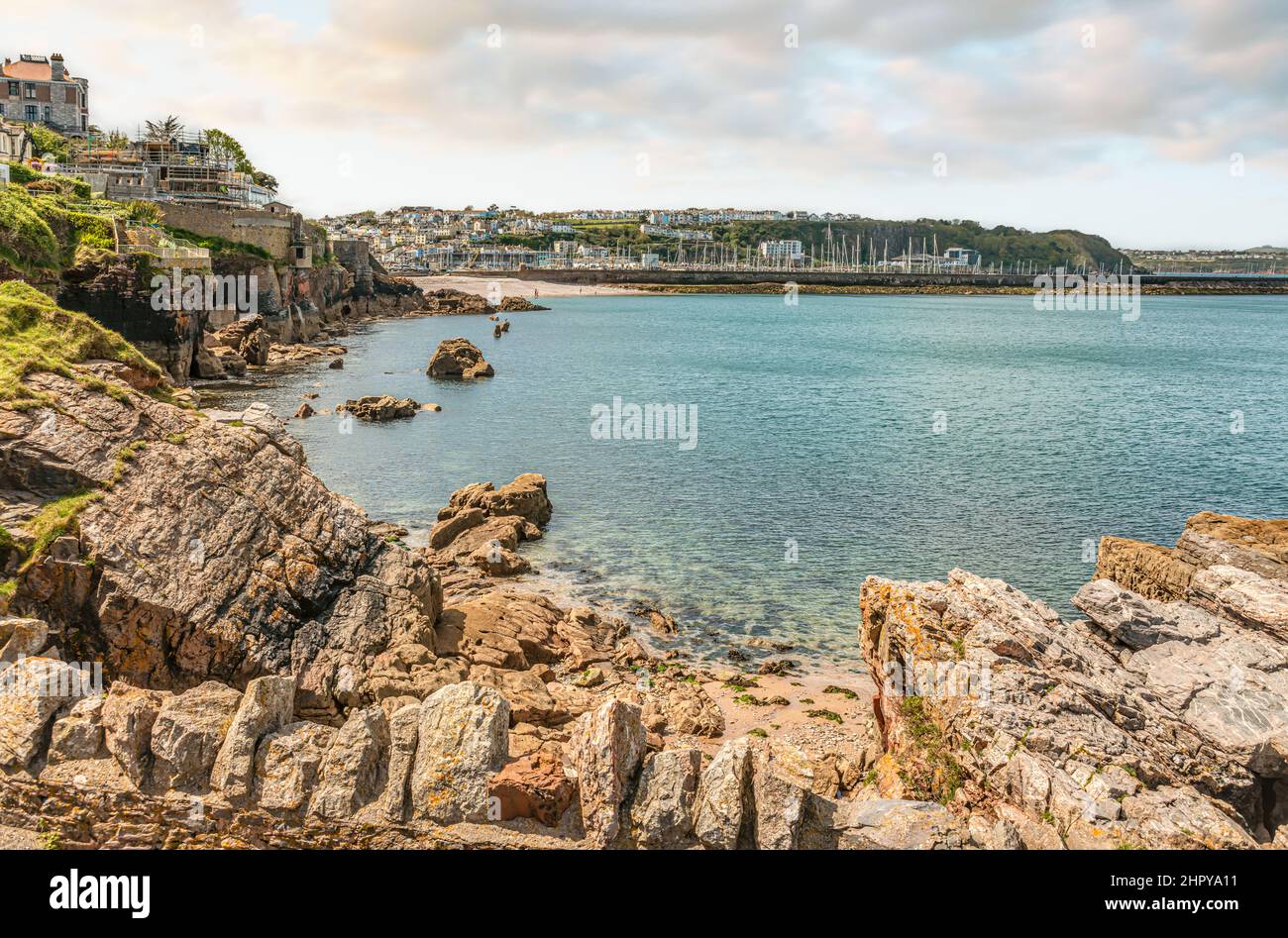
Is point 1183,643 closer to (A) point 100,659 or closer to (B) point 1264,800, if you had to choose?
(B) point 1264,800

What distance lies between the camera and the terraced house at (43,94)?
4055 inches

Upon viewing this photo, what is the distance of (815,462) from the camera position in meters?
42.5

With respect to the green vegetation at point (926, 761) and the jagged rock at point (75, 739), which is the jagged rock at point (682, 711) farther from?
the jagged rock at point (75, 739)

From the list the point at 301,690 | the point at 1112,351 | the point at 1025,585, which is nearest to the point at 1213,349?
the point at 1112,351

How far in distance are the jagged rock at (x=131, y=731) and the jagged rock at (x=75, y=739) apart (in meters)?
0.10

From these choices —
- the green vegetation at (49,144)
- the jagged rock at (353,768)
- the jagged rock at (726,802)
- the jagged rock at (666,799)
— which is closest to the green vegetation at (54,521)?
the jagged rock at (353,768)

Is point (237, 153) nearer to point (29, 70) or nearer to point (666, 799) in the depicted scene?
point (29, 70)

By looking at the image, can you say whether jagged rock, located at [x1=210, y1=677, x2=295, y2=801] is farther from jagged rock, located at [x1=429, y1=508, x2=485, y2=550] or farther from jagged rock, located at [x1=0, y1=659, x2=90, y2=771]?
jagged rock, located at [x1=429, y1=508, x2=485, y2=550]

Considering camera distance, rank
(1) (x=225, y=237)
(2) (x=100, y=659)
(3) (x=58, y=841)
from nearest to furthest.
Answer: (3) (x=58, y=841) → (2) (x=100, y=659) → (1) (x=225, y=237)

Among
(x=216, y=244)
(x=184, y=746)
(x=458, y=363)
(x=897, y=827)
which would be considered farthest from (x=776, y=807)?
(x=216, y=244)

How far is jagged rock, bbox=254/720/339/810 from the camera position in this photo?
318 inches

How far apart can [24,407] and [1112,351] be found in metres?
115

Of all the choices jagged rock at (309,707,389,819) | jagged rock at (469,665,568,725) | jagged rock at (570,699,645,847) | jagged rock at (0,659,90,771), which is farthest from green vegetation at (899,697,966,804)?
jagged rock at (0,659,90,771)

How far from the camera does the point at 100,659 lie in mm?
10859
